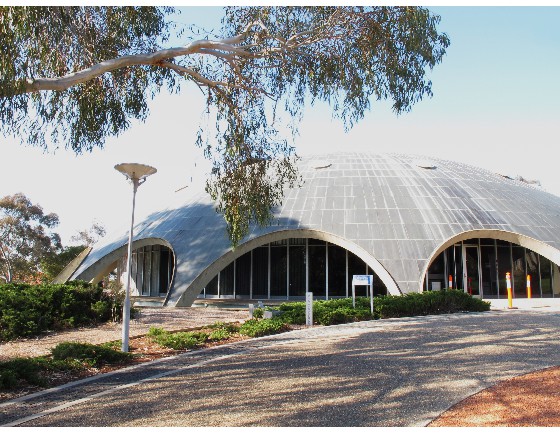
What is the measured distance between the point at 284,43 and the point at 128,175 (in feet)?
15.0

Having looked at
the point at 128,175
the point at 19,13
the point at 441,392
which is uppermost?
the point at 19,13

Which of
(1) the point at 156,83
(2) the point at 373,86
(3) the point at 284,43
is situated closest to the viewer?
(3) the point at 284,43

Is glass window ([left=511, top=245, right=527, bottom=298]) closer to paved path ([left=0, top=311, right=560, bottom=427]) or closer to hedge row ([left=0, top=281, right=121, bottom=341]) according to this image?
paved path ([left=0, top=311, right=560, bottom=427])

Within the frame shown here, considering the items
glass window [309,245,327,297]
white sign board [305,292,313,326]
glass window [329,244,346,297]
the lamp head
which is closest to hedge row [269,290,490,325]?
white sign board [305,292,313,326]

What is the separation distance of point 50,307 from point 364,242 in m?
11.9

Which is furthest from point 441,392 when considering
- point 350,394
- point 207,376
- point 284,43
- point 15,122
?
point 15,122

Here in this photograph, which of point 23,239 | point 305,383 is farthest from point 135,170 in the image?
point 23,239

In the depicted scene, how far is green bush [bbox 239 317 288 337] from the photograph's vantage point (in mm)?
11258

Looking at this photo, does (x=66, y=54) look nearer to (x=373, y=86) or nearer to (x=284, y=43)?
(x=284, y=43)

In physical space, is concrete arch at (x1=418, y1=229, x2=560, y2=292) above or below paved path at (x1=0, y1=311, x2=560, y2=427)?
above

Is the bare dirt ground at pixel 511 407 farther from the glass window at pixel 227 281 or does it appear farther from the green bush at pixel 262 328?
the glass window at pixel 227 281

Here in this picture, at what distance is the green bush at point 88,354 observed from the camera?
813cm

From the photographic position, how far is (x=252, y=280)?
23328 millimetres

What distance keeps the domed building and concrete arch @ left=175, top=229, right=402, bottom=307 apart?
45 mm
